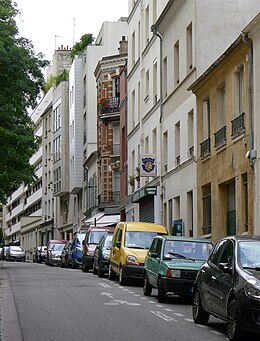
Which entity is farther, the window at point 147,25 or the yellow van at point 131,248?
the window at point 147,25

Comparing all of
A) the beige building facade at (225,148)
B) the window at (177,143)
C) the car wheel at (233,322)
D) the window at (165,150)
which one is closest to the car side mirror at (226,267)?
the car wheel at (233,322)

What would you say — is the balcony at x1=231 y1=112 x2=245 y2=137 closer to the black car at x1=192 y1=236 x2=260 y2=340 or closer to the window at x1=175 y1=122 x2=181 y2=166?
the window at x1=175 y1=122 x2=181 y2=166

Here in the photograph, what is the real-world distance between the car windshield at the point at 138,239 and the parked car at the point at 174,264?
15.2ft

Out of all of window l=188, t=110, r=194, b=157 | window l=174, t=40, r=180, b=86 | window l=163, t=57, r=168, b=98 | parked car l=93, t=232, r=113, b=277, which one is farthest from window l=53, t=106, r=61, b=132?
parked car l=93, t=232, r=113, b=277

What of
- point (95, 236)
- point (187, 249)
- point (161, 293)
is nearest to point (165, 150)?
point (95, 236)

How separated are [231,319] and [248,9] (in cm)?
2311

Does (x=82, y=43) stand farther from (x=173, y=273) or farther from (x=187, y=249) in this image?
(x=173, y=273)

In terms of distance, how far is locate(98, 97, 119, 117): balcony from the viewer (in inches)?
2514

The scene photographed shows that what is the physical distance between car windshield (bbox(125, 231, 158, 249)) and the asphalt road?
2170mm

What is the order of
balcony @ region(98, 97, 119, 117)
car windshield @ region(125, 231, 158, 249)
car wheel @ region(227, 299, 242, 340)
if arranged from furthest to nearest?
1. balcony @ region(98, 97, 119, 117)
2. car windshield @ region(125, 231, 158, 249)
3. car wheel @ region(227, 299, 242, 340)

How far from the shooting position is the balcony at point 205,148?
3184cm

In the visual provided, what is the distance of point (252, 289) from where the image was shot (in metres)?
12.6

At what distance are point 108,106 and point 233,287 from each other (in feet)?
168

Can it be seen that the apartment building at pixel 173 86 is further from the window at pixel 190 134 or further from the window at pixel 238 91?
the window at pixel 238 91
